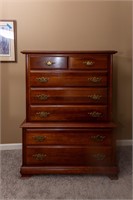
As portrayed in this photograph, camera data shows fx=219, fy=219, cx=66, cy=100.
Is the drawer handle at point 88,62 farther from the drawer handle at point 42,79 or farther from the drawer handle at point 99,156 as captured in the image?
the drawer handle at point 99,156

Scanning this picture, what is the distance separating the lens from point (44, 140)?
6.86ft

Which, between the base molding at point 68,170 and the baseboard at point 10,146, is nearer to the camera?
the base molding at point 68,170

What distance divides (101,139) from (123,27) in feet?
4.91

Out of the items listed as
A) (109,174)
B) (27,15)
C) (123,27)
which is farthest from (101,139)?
(27,15)

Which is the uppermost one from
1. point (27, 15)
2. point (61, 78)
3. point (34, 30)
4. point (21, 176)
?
point (27, 15)

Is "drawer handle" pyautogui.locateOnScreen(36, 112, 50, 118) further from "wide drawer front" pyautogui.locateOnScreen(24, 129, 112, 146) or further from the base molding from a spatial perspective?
the base molding

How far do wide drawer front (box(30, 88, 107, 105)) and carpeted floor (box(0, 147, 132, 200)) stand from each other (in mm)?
732

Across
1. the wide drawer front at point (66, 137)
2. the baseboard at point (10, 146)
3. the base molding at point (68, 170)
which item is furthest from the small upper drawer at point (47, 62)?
the baseboard at point (10, 146)

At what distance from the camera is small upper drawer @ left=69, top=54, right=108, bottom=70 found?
81.4 inches

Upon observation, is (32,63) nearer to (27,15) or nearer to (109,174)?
(27,15)

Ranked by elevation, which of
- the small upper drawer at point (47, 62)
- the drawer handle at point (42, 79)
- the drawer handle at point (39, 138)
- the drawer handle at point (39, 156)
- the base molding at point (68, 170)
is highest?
the small upper drawer at point (47, 62)

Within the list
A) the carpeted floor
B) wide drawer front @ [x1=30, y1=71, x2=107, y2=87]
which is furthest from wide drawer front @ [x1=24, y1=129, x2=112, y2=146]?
wide drawer front @ [x1=30, y1=71, x2=107, y2=87]

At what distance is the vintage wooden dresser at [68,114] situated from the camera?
2070mm

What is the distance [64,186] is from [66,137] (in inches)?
17.2
